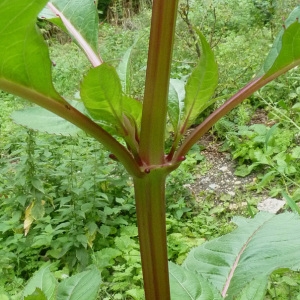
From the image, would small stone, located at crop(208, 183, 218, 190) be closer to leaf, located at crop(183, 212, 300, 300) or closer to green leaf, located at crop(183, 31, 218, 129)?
leaf, located at crop(183, 212, 300, 300)

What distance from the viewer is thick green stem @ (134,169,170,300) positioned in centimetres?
42

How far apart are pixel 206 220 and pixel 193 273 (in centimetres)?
229

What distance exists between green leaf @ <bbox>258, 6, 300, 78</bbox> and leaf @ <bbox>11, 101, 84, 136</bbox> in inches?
6.9

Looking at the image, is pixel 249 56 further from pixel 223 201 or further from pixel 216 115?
pixel 216 115

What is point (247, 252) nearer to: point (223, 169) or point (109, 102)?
point (109, 102)

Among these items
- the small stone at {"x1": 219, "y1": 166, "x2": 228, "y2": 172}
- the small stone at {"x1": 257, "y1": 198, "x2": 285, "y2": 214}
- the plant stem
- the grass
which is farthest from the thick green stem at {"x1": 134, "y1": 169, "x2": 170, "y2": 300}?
the small stone at {"x1": 219, "y1": 166, "x2": 228, "y2": 172}

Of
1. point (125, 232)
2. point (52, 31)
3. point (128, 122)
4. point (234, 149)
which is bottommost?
point (125, 232)

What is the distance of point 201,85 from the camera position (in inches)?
17.0

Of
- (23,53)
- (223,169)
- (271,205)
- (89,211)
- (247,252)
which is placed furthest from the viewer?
(223,169)

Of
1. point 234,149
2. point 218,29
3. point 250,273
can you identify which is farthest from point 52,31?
point 250,273

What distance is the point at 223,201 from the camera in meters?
3.03

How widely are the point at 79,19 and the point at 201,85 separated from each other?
0.67 feet

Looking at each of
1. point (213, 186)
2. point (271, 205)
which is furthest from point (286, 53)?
point (213, 186)

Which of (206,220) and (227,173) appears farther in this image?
(227,173)
